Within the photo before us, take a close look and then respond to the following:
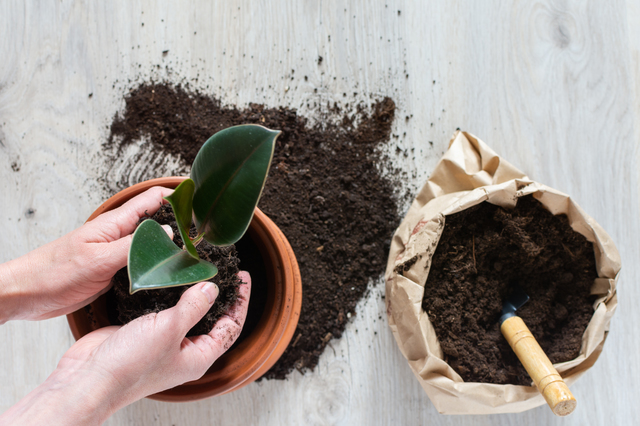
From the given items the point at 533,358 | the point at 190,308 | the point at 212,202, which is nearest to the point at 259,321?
the point at 190,308

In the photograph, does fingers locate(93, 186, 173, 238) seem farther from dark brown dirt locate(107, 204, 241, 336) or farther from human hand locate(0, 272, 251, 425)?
human hand locate(0, 272, 251, 425)

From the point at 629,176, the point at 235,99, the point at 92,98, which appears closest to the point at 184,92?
the point at 235,99

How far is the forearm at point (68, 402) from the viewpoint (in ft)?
1.83

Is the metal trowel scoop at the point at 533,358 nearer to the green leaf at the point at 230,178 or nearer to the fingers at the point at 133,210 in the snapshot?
the green leaf at the point at 230,178

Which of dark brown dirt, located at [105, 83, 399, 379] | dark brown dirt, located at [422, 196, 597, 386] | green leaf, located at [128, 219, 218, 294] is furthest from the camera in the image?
dark brown dirt, located at [105, 83, 399, 379]

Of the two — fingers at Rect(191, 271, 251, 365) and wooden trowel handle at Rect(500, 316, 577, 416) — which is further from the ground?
fingers at Rect(191, 271, 251, 365)

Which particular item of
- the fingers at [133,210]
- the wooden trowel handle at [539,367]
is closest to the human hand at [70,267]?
the fingers at [133,210]

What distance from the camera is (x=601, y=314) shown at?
34.6 inches

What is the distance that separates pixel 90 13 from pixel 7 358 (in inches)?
37.2

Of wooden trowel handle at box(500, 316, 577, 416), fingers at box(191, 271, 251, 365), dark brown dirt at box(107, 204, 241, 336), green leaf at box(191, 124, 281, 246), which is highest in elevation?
green leaf at box(191, 124, 281, 246)

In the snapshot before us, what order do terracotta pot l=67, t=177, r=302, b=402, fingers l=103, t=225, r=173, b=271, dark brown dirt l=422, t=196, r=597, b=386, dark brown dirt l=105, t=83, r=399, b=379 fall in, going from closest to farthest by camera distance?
fingers l=103, t=225, r=173, b=271, terracotta pot l=67, t=177, r=302, b=402, dark brown dirt l=422, t=196, r=597, b=386, dark brown dirt l=105, t=83, r=399, b=379

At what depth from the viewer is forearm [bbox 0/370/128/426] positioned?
0.56 meters

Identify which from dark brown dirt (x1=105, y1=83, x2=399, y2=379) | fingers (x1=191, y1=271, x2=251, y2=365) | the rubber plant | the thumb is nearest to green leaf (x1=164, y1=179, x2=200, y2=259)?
the rubber plant

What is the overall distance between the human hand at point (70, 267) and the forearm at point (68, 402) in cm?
16
